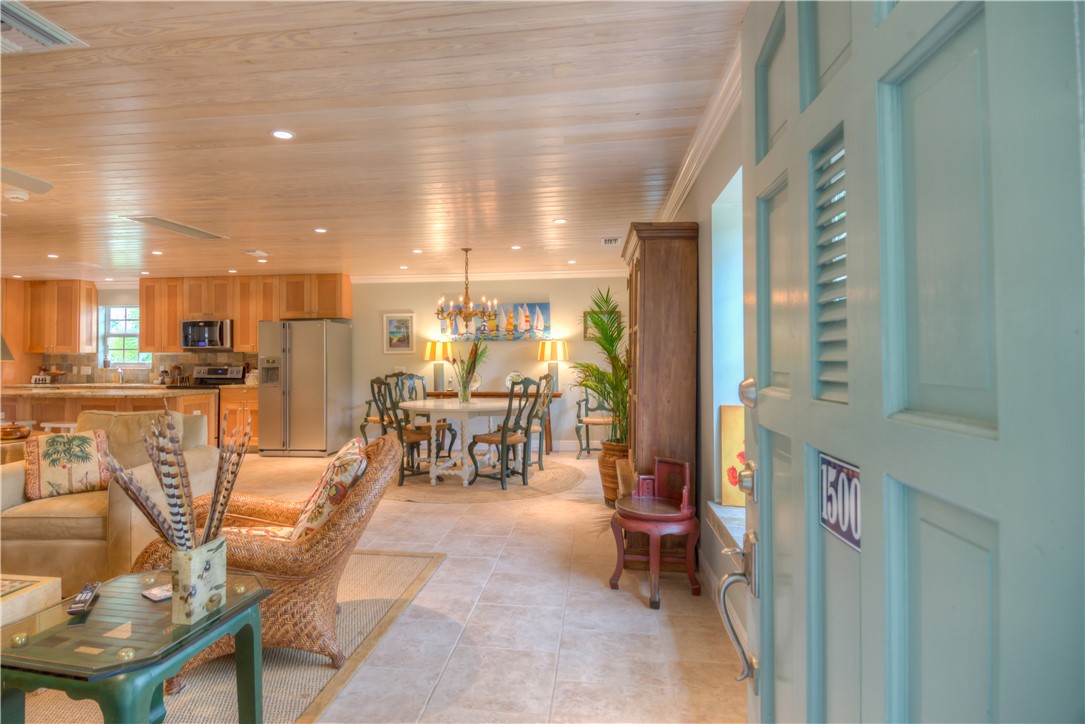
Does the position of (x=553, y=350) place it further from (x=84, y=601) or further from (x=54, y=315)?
(x=54, y=315)

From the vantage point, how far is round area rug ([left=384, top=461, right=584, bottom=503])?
4805 mm

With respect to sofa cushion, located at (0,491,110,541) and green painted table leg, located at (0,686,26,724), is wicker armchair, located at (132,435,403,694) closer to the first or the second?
green painted table leg, located at (0,686,26,724)

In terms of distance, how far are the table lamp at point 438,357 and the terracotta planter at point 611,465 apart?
11.8ft

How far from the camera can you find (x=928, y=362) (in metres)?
0.48

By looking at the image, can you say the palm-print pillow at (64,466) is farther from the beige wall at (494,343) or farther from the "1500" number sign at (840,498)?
the beige wall at (494,343)

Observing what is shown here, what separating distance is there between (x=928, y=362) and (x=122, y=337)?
10763 mm

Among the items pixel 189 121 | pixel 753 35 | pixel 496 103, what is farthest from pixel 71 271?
pixel 753 35

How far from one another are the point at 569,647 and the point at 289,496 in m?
3.52

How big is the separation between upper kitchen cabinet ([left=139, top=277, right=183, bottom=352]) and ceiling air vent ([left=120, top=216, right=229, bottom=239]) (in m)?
2.98

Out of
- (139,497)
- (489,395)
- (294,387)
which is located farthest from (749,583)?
(294,387)

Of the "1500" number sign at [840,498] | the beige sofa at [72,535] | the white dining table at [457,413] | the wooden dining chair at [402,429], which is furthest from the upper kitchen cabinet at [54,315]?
the "1500" number sign at [840,498]

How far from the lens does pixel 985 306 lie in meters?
0.40

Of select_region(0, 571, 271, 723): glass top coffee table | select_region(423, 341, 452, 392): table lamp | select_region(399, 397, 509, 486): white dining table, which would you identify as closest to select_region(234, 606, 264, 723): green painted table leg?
select_region(0, 571, 271, 723): glass top coffee table

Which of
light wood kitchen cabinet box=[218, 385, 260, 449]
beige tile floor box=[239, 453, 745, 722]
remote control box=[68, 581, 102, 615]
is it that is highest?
light wood kitchen cabinet box=[218, 385, 260, 449]
